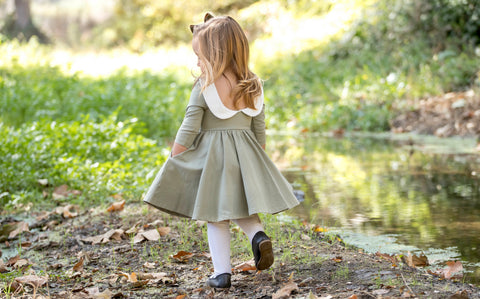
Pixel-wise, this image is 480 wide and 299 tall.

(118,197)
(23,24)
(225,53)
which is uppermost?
(23,24)

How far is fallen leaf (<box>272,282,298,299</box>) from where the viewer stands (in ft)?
9.66

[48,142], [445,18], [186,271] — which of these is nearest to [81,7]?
[445,18]

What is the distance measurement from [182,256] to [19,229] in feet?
5.44

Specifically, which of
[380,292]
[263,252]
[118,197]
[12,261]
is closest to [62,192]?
[118,197]

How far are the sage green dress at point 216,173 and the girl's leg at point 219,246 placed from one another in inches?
6.0

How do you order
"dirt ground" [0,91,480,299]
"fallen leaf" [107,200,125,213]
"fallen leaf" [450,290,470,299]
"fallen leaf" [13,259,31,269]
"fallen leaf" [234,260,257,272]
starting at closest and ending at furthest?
"fallen leaf" [450,290,470,299] → "dirt ground" [0,91,480,299] → "fallen leaf" [234,260,257,272] → "fallen leaf" [13,259,31,269] → "fallen leaf" [107,200,125,213]

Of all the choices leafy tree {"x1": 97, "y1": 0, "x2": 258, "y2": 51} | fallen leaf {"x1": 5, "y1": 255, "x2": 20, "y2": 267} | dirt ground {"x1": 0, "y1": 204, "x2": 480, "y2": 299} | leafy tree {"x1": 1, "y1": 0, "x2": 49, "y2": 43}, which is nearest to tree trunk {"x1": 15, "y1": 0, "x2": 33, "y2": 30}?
leafy tree {"x1": 1, "y1": 0, "x2": 49, "y2": 43}

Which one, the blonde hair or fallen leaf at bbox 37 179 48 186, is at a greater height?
the blonde hair

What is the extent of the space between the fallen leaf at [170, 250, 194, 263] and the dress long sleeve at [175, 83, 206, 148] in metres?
0.84

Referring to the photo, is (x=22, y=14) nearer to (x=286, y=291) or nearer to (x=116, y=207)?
(x=116, y=207)

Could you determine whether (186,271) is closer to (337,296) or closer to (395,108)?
(337,296)

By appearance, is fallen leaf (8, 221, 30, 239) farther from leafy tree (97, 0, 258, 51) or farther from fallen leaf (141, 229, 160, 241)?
leafy tree (97, 0, 258, 51)

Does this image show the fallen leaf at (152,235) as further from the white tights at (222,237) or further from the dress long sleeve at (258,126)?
the dress long sleeve at (258,126)

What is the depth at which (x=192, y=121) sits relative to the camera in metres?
3.30
